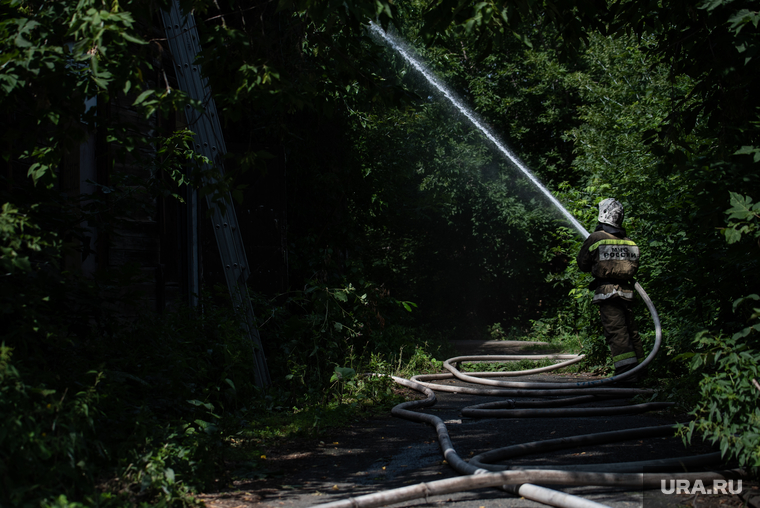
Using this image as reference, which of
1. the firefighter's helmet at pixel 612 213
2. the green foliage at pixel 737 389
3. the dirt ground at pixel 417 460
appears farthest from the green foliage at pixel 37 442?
the firefighter's helmet at pixel 612 213

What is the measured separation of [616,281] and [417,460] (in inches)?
135

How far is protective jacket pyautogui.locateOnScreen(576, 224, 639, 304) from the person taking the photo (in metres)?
5.94

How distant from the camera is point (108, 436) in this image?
2850 millimetres

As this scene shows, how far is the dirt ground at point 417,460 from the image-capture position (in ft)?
8.84

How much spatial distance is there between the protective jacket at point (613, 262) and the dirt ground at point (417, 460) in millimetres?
1668

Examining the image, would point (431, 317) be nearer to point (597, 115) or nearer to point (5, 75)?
point (597, 115)

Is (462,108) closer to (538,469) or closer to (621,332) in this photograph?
(621,332)

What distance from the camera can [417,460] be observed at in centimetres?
350

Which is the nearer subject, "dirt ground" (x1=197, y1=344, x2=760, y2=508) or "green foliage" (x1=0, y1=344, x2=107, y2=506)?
"green foliage" (x1=0, y1=344, x2=107, y2=506)

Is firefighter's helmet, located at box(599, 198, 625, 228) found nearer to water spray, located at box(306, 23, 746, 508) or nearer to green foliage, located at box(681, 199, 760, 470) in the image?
water spray, located at box(306, 23, 746, 508)

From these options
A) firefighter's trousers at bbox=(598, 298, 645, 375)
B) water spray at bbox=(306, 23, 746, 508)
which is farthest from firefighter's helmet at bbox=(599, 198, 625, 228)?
firefighter's trousers at bbox=(598, 298, 645, 375)

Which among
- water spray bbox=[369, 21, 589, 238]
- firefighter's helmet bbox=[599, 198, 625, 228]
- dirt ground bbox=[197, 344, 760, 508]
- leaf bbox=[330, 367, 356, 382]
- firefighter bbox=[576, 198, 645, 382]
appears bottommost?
dirt ground bbox=[197, 344, 760, 508]

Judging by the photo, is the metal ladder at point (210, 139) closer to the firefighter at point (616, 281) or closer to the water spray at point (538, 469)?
the water spray at point (538, 469)

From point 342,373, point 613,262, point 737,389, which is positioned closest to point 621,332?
point 613,262
